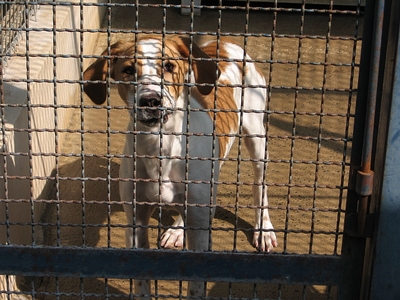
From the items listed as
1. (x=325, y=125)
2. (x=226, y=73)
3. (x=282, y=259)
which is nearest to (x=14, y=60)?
(x=226, y=73)

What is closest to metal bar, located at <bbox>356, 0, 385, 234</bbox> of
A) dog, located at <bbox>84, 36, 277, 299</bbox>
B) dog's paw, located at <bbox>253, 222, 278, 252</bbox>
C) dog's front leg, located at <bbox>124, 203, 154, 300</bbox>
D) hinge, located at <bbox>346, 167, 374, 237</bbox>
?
hinge, located at <bbox>346, 167, 374, 237</bbox>

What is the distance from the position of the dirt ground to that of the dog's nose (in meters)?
0.21

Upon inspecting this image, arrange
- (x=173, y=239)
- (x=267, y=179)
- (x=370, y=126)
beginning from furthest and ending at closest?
1. (x=267, y=179)
2. (x=173, y=239)
3. (x=370, y=126)

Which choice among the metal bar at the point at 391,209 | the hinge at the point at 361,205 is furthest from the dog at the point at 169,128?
the metal bar at the point at 391,209

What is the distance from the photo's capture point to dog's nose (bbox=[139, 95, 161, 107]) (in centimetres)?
270

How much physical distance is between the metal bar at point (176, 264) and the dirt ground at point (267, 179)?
0.33 feet

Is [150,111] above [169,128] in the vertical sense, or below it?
above

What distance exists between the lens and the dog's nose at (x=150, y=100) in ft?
8.85

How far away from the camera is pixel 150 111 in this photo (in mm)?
2883

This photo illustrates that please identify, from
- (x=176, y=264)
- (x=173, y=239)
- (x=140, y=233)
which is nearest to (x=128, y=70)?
(x=140, y=233)

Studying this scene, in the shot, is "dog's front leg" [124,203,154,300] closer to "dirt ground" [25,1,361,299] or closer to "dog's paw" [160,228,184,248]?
"dirt ground" [25,1,361,299]

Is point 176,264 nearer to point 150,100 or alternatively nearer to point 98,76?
point 150,100

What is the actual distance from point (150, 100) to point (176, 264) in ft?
2.13

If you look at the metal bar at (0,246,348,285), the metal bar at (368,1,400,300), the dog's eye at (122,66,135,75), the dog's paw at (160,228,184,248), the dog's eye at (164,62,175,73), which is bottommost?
the dog's paw at (160,228,184,248)
